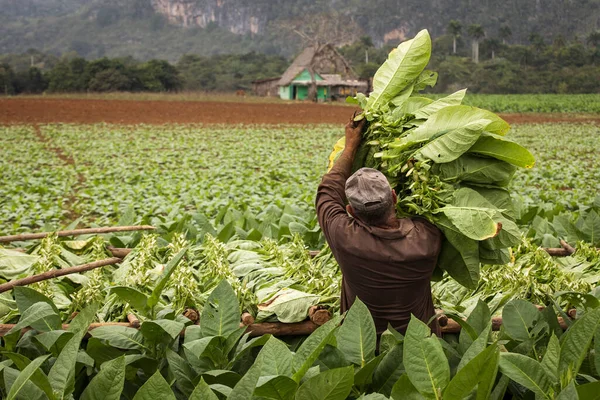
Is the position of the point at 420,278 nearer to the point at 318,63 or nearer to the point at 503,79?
the point at 318,63

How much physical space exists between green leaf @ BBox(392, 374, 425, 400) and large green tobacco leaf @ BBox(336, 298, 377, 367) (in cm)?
27

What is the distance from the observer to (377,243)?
2121 millimetres

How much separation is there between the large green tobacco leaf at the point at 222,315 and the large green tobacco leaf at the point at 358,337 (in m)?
0.43

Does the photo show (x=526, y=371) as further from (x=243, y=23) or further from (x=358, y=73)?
(x=243, y=23)

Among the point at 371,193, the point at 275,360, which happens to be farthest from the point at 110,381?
the point at 371,193

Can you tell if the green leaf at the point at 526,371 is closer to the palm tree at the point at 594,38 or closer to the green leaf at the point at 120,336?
the green leaf at the point at 120,336

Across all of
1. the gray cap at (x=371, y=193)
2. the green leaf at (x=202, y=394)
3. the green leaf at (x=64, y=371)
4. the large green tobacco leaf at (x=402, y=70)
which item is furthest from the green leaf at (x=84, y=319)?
the large green tobacco leaf at (x=402, y=70)

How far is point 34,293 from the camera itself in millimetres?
2365

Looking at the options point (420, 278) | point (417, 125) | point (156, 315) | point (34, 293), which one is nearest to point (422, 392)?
point (420, 278)

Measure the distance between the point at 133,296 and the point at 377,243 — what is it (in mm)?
985

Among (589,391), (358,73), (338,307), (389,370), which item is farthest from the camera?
(358,73)

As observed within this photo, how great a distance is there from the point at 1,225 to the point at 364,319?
21.5ft

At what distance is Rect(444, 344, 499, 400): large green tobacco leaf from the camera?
156 centimetres

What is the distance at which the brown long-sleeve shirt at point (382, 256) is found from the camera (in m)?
2.11
